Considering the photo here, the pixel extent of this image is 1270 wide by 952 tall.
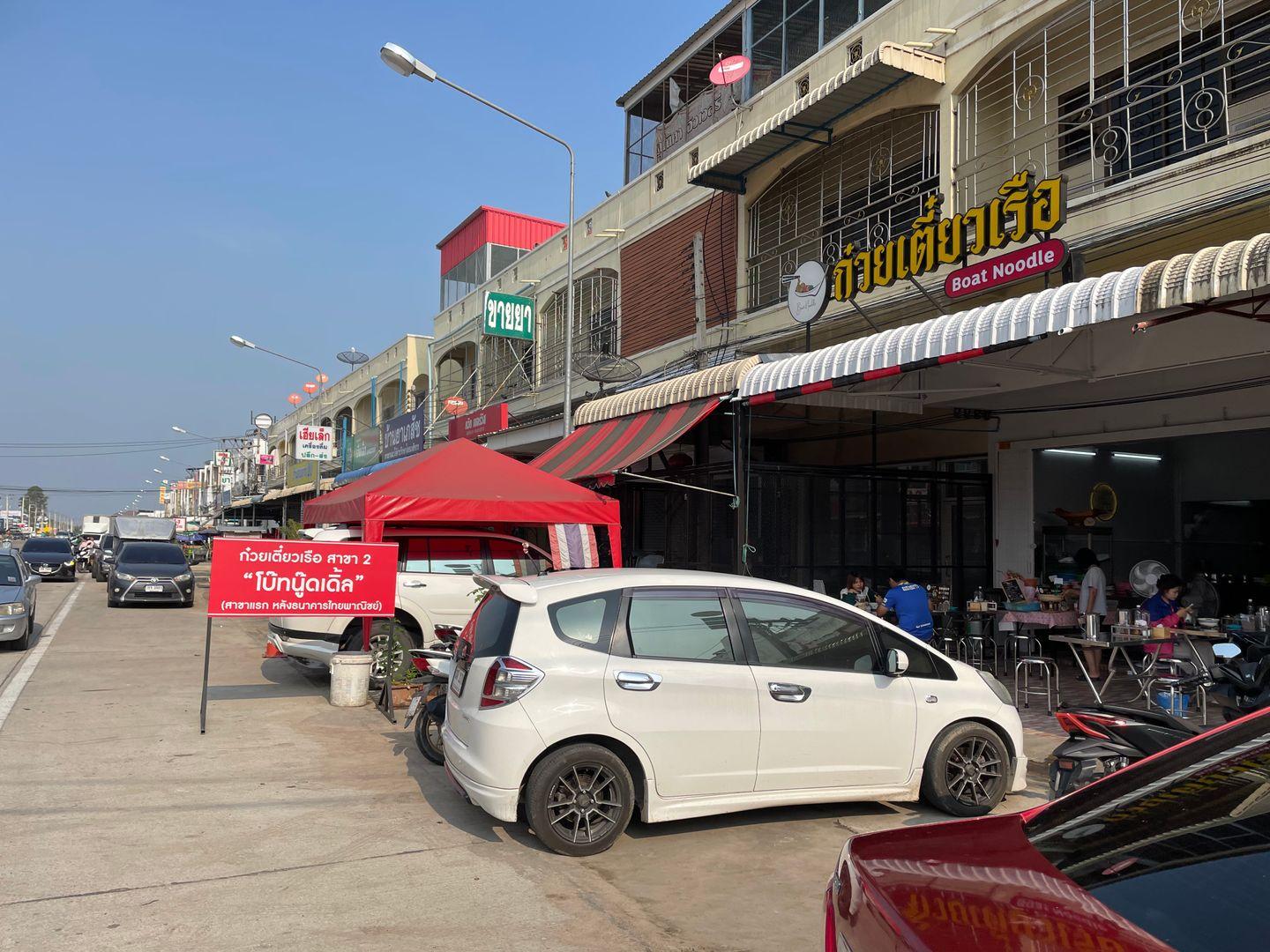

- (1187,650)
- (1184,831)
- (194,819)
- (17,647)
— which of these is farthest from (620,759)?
(17,647)

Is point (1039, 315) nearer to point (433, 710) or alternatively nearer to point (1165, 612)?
point (1165, 612)

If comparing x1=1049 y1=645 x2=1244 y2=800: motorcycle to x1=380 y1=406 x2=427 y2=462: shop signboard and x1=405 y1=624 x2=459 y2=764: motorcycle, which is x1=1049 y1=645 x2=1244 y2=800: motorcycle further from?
x1=380 y1=406 x2=427 y2=462: shop signboard

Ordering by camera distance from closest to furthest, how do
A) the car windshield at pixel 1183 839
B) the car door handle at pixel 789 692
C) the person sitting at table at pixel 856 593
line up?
the car windshield at pixel 1183 839, the car door handle at pixel 789 692, the person sitting at table at pixel 856 593

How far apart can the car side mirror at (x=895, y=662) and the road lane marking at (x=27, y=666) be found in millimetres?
7842

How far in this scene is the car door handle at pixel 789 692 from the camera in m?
5.85

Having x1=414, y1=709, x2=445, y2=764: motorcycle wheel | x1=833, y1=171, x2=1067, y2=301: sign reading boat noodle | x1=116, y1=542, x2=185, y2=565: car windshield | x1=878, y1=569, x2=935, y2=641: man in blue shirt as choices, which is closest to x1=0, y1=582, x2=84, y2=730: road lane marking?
x1=116, y1=542, x2=185, y2=565: car windshield

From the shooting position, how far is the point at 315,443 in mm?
27984

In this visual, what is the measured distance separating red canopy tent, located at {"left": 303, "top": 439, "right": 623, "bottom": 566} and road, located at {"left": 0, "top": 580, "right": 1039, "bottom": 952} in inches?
98.7

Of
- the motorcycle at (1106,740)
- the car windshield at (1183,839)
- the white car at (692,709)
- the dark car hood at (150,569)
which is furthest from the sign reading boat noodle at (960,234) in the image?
the dark car hood at (150,569)

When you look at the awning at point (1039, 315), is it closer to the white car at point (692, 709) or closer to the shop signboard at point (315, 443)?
the white car at point (692, 709)

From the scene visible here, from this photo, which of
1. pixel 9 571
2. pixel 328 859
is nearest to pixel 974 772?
pixel 328 859

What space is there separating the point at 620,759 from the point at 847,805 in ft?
6.56

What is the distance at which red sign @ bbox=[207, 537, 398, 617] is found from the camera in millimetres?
8938

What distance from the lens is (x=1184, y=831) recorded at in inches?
94.6
